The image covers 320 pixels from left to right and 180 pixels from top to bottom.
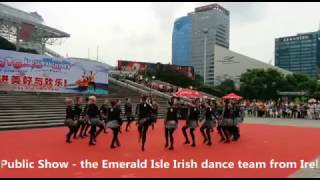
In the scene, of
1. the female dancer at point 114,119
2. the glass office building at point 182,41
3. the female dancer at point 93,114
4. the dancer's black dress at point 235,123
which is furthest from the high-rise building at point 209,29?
the female dancer at point 114,119

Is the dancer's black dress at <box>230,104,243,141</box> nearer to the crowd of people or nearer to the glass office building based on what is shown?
the crowd of people

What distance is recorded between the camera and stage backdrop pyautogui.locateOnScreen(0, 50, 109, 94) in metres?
24.0

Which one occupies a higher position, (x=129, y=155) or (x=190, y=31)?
(x=190, y=31)

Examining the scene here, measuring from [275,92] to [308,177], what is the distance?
50566 millimetres

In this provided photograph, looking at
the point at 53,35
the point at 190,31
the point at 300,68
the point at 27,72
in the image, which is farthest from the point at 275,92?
the point at 300,68

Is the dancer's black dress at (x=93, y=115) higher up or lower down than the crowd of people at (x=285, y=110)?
higher up

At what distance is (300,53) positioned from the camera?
380 feet

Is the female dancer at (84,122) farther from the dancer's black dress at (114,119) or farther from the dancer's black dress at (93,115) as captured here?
the dancer's black dress at (114,119)

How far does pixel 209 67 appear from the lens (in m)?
108

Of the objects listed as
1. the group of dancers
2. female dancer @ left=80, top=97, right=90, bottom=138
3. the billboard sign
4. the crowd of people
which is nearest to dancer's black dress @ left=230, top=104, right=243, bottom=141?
the group of dancers

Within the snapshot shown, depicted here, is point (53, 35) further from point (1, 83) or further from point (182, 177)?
point (182, 177)

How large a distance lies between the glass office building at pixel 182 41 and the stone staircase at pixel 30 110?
75.6 metres

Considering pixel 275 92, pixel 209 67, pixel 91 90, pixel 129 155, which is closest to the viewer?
pixel 129 155

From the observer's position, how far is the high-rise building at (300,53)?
111125 millimetres
